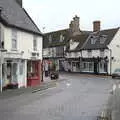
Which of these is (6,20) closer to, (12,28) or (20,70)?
(12,28)

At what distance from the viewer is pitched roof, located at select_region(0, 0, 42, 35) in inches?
1233

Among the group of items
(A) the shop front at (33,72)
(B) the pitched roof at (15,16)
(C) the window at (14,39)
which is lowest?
(A) the shop front at (33,72)

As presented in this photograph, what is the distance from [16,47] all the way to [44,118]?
18628 mm

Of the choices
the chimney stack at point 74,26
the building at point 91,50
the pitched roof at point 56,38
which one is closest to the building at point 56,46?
the pitched roof at point 56,38

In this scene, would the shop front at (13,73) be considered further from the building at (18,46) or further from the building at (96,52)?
the building at (96,52)

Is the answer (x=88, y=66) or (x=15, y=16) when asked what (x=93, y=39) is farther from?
(x=15, y=16)

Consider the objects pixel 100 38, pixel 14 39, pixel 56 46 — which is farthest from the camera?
pixel 56 46

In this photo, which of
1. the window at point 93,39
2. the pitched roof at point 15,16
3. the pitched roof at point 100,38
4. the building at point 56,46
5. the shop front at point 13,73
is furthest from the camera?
the building at point 56,46

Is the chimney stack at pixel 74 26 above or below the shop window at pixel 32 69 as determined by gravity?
above

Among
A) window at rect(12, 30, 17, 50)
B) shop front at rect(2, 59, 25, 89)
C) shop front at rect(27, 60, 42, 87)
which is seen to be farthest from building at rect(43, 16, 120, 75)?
window at rect(12, 30, 17, 50)

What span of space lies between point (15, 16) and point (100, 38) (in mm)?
40280

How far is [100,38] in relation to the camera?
72250 millimetres

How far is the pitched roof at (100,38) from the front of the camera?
6975cm

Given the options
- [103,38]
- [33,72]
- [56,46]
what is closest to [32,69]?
[33,72]
